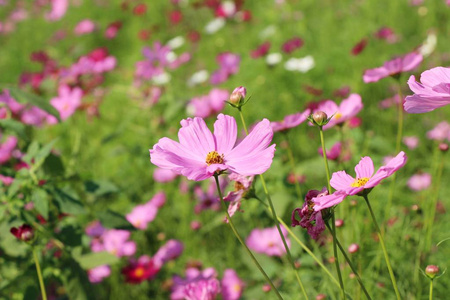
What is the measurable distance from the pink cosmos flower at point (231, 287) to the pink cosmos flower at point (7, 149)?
0.79 metres

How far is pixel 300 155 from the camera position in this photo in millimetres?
2105

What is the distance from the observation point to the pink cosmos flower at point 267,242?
1.36 metres

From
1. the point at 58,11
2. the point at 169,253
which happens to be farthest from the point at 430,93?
the point at 58,11

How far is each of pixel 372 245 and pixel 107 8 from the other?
16.0ft

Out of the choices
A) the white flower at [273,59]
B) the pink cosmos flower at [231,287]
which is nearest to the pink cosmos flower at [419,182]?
the pink cosmos flower at [231,287]

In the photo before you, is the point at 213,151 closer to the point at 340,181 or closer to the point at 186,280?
the point at 340,181

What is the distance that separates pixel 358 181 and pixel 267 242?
0.78 metres

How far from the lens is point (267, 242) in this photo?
1385mm

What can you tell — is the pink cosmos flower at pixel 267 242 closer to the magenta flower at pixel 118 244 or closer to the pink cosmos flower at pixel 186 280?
the pink cosmos flower at pixel 186 280

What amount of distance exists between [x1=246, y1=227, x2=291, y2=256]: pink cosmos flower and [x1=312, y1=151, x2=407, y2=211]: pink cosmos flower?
736 millimetres

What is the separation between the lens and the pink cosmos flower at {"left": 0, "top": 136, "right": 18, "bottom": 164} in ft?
4.88

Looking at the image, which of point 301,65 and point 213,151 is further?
point 301,65

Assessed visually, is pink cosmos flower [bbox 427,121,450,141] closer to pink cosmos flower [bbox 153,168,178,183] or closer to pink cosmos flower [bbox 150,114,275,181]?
pink cosmos flower [bbox 153,168,178,183]

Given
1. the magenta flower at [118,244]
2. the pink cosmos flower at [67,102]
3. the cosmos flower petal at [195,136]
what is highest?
the cosmos flower petal at [195,136]
